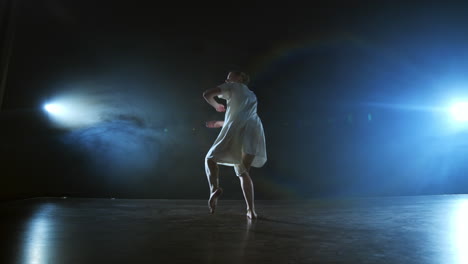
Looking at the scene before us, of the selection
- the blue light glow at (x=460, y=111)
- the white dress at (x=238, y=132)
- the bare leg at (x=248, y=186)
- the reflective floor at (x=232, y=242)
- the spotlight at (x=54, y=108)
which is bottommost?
the reflective floor at (x=232, y=242)

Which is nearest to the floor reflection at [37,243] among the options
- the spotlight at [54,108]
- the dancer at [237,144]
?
the dancer at [237,144]

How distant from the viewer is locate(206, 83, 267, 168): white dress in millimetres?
2293

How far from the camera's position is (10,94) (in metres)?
3.80

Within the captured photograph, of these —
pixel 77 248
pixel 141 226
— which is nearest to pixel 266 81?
pixel 141 226

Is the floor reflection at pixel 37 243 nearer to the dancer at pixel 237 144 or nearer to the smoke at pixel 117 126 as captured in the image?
the dancer at pixel 237 144

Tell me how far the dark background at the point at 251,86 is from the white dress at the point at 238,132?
2559 mm

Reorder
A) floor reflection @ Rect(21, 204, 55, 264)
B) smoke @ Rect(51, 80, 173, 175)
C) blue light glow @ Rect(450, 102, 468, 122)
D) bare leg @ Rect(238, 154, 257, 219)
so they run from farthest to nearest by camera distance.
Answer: blue light glow @ Rect(450, 102, 468, 122) < smoke @ Rect(51, 80, 173, 175) < bare leg @ Rect(238, 154, 257, 219) < floor reflection @ Rect(21, 204, 55, 264)

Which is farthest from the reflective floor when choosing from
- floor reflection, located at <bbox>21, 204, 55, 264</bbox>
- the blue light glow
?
the blue light glow

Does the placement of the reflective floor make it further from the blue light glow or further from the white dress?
the blue light glow

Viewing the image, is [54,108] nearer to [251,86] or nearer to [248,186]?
[251,86]

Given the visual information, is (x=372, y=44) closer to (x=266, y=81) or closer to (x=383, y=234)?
(x=266, y=81)

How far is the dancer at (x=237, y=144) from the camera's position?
2.29 metres

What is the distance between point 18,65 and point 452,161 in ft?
20.6

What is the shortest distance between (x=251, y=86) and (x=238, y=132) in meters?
3.01
